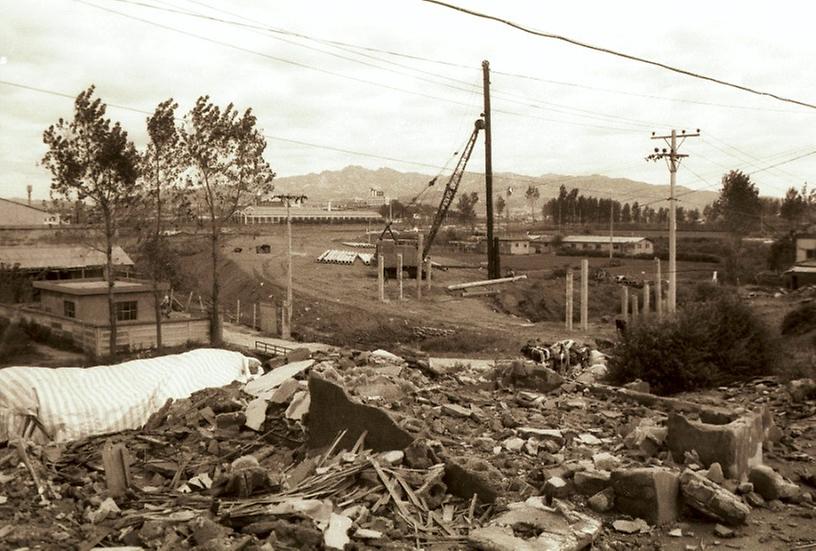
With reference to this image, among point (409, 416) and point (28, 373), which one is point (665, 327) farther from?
point (28, 373)

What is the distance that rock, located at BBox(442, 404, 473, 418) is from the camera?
1064cm

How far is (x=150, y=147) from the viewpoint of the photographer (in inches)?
977

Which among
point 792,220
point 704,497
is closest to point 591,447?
point 704,497

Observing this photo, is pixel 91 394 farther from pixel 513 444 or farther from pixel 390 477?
pixel 513 444

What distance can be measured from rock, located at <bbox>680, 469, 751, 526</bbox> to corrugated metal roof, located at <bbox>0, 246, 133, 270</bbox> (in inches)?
1197

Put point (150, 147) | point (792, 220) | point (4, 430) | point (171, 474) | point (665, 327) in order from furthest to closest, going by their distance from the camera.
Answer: point (792, 220)
point (150, 147)
point (665, 327)
point (4, 430)
point (171, 474)

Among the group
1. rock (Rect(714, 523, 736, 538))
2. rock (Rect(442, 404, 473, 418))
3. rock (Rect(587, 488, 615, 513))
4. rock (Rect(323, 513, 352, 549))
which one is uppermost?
rock (Rect(442, 404, 473, 418))

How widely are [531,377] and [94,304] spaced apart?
1896cm

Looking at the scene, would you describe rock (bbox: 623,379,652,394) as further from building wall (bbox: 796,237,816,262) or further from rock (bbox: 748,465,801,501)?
building wall (bbox: 796,237,816,262)

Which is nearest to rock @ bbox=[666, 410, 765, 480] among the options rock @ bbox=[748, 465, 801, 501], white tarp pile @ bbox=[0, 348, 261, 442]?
rock @ bbox=[748, 465, 801, 501]

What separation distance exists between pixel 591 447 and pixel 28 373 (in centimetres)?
774

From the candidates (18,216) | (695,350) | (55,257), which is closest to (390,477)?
(695,350)

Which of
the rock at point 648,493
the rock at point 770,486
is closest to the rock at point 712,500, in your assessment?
the rock at point 648,493

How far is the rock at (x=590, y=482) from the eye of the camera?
25.9ft
